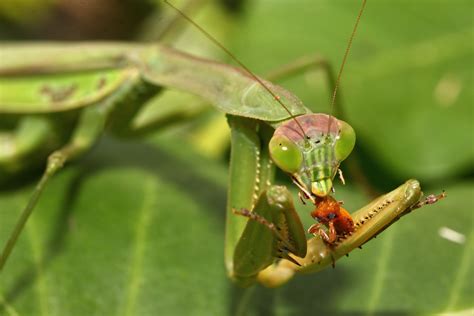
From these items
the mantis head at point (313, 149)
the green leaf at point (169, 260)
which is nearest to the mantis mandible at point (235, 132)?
the mantis head at point (313, 149)

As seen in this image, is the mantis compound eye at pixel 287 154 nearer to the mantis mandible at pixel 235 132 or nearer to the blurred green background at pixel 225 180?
the mantis mandible at pixel 235 132

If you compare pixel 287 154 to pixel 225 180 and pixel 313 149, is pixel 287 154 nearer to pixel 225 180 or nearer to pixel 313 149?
pixel 313 149

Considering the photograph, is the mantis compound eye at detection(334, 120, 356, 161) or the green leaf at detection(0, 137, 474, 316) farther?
the green leaf at detection(0, 137, 474, 316)

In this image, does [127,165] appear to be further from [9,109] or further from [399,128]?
[399,128]

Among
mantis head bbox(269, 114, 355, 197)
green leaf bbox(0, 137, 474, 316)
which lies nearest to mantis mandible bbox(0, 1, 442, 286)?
mantis head bbox(269, 114, 355, 197)

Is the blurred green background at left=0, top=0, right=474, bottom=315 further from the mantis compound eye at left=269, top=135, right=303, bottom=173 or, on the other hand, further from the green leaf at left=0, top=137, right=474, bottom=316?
the mantis compound eye at left=269, top=135, right=303, bottom=173

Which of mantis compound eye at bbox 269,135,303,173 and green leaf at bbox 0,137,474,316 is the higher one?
mantis compound eye at bbox 269,135,303,173

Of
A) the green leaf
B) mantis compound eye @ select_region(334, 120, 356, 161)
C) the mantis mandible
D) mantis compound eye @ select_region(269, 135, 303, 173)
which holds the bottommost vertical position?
the green leaf

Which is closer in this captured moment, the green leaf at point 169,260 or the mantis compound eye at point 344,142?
the mantis compound eye at point 344,142
